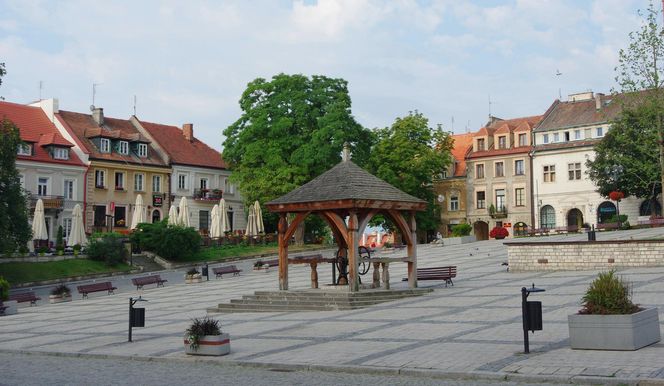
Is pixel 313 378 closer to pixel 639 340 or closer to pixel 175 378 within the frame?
pixel 175 378

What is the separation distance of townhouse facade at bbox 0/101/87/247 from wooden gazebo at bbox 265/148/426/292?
108 ft

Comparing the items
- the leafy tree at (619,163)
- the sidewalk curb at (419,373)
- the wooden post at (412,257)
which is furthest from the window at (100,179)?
the sidewalk curb at (419,373)

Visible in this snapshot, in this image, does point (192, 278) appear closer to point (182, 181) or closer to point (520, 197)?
point (182, 181)

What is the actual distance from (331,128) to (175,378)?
40874 mm

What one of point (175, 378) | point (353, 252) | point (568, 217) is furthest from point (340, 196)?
point (568, 217)

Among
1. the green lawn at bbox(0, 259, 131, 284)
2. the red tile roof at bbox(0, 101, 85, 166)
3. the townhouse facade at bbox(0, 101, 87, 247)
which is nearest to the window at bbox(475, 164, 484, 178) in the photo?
the townhouse facade at bbox(0, 101, 87, 247)

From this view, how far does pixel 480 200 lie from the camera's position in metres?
69.7

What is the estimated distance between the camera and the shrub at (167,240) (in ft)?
152

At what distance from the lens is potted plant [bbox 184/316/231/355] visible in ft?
45.7

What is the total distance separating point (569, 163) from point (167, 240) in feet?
113

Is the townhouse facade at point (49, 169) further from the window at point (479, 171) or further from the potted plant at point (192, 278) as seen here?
the window at point (479, 171)

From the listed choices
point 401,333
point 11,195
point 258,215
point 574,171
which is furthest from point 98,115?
point 401,333

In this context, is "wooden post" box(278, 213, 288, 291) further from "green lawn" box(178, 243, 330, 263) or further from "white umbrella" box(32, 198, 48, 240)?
"green lawn" box(178, 243, 330, 263)

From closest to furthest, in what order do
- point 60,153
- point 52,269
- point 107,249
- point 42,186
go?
1. point 52,269
2. point 107,249
3. point 42,186
4. point 60,153
